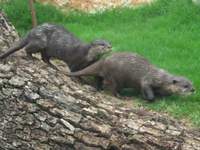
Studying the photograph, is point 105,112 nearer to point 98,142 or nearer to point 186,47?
point 98,142

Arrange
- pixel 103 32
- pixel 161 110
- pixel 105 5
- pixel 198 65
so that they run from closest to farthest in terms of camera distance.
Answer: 1. pixel 161 110
2. pixel 198 65
3. pixel 103 32
4. pixel 105 5

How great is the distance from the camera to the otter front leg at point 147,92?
7.88 metres

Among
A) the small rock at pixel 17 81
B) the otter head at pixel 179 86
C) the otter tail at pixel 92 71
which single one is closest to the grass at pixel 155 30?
the otter head at pixel 179 86

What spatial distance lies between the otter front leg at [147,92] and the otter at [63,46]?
69 cm

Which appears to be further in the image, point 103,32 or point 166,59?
point 103,32

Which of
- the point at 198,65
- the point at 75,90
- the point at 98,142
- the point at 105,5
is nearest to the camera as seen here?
the point at 98,142

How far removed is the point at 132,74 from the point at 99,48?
57 cm

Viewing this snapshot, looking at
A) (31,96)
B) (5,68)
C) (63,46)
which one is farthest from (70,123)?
(63,46)

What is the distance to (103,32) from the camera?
36.7 ft

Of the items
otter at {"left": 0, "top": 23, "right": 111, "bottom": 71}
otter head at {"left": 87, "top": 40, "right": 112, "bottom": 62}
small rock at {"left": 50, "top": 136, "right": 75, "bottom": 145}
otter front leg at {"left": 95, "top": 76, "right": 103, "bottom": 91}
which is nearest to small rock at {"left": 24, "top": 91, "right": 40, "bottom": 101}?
small rock at {"left": 50, "top": 136, "right": 75, "bottom": 145}

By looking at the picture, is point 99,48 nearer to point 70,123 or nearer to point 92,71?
point 92,71

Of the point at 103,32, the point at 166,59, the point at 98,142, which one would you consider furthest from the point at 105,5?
the point at 98,142

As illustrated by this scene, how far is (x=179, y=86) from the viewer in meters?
8.02

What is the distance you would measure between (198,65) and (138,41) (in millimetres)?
1589
